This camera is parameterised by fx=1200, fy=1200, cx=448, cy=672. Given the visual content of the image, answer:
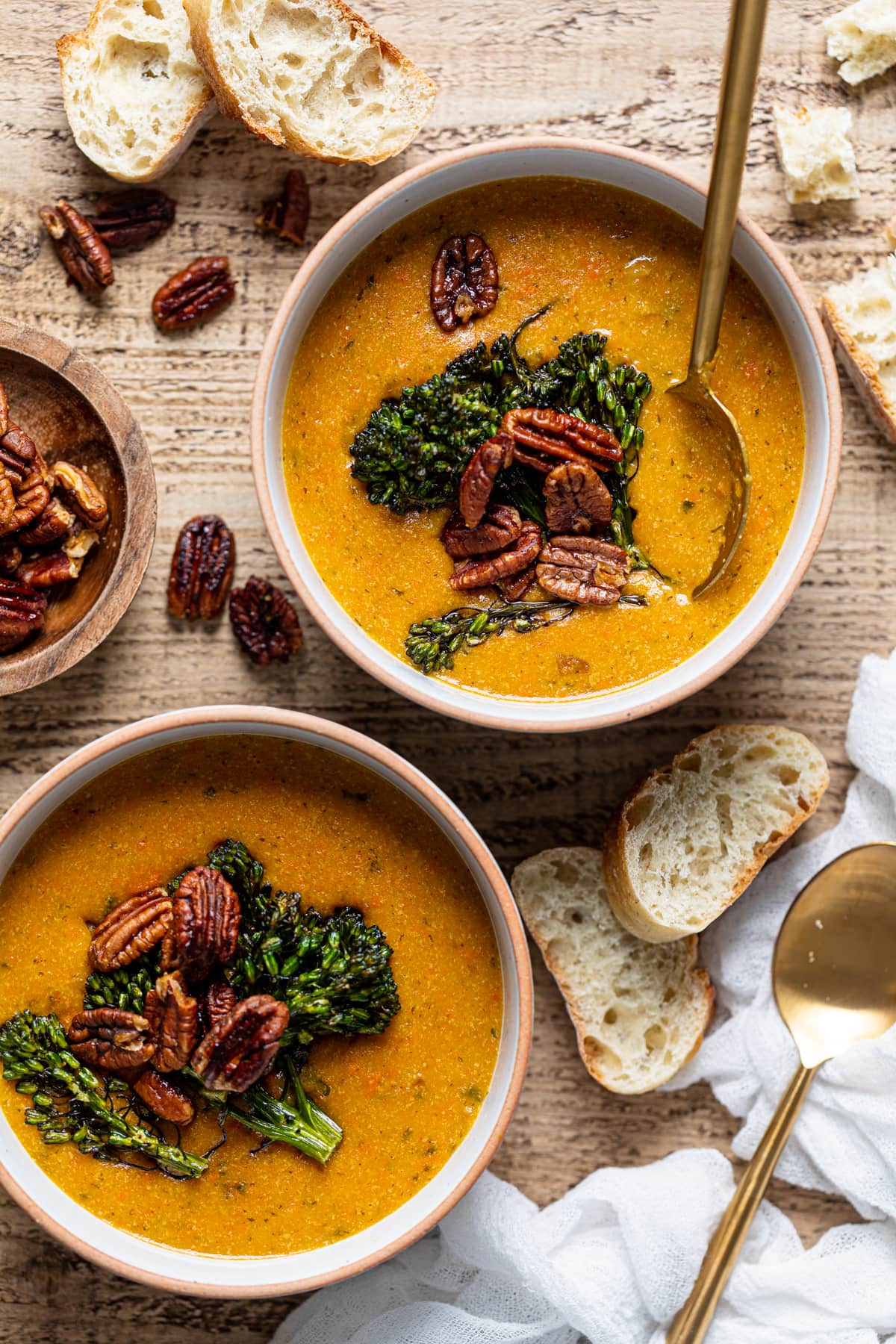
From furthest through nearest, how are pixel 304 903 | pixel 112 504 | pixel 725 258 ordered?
pixel 112 504, pixel 304 903, pixel 725 258

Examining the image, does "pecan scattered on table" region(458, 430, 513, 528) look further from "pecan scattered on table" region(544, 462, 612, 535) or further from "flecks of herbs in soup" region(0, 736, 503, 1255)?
"flecks of herbs in soup" region(0, 736, 503, 1255)

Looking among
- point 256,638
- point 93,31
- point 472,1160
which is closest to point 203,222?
point 93,31

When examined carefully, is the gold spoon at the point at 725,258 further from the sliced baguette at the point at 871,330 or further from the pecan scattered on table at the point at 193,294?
the pecan scattered on table at the point at 193,294

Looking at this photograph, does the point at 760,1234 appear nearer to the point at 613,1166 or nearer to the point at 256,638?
the point at 613,1166

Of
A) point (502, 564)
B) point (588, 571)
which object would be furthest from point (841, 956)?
point (502, 564)

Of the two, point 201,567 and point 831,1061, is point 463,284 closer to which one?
point 201,567

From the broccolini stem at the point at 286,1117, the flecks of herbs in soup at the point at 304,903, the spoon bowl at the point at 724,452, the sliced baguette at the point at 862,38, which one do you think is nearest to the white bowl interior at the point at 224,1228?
the flecks of herbs in soup at the point at 304,903
